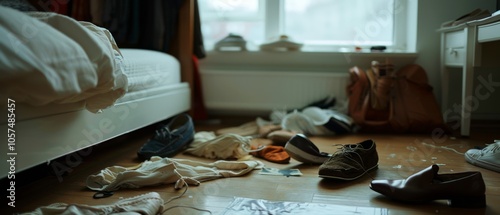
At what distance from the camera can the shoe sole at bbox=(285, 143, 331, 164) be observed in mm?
1785

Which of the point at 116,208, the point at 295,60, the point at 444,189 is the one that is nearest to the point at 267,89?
the point at 295,60

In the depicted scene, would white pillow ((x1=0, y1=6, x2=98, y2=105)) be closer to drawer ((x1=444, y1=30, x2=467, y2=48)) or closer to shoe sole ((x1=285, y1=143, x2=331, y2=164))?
shoe sole ((x1=285, y1=143, x2=331, y2=164))

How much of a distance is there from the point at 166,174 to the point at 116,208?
0.33 meters

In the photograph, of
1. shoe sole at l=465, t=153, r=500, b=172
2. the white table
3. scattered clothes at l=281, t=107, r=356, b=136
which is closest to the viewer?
shoe sole at l=465, t=153, r=500, b=172

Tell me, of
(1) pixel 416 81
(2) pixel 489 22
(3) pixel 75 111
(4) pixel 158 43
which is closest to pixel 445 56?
(1) pixel 416 81

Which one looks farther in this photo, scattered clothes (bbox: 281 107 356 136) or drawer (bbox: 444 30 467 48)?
scattered clothes (bbox: 281 107 356 136)

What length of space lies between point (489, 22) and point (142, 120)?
165cm

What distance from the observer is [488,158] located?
1.72m

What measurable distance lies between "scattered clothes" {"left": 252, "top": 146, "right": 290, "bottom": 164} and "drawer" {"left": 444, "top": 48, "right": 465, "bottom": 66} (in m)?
1.13

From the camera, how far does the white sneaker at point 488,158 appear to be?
1.68m

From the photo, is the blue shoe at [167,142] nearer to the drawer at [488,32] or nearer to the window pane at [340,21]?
the window pane at [340,21]

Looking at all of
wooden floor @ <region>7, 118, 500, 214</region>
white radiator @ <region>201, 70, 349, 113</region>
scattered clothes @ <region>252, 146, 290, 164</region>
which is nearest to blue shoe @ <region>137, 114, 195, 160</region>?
wooden floor @ <region>7, 118, 500, 214</region>

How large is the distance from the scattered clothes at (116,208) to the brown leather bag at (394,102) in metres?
1.67

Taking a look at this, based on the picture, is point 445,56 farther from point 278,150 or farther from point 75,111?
point 75,111
